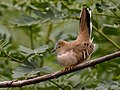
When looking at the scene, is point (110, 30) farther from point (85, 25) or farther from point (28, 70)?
point (28, 70)

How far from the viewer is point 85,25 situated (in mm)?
2264

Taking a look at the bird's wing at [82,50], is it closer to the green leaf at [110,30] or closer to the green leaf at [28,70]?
the green leaf at [28,70]

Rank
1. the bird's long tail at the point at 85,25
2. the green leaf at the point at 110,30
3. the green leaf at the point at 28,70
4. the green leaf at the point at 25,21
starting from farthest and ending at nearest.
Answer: the green leaf at the point at 110,30, the green leaf at the point at 25,21, the bird's long tail at the point at 85,25, the green leaf at the point at 28,70

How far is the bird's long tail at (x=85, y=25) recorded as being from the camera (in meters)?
2.22

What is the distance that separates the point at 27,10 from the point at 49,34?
0.22 m

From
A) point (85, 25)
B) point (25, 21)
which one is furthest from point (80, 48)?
point (25, 21)

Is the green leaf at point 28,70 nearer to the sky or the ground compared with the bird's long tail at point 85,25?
nearer to the ground

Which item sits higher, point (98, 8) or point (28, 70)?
point (98, 8)

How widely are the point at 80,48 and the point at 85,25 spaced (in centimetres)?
18

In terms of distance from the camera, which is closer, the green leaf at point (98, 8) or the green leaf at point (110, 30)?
the green leaf at point (98, 8)

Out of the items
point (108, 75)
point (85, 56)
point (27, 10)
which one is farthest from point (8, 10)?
point (85, 56)

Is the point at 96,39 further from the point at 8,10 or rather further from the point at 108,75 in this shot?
the point at 8,10

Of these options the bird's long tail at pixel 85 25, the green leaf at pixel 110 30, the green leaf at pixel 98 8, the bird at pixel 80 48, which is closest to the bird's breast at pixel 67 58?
the bird at pixel 80 48

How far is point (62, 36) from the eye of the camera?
3000 mm
